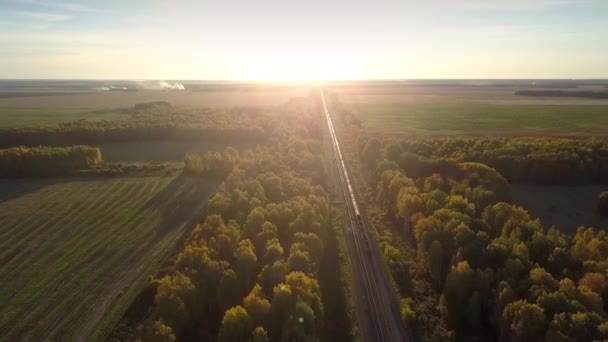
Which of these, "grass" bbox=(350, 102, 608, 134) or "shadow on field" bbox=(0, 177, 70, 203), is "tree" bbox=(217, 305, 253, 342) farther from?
"grass" bbox=(350, 102, 608, 134)

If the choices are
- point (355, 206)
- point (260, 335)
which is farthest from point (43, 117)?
point (260, 335)

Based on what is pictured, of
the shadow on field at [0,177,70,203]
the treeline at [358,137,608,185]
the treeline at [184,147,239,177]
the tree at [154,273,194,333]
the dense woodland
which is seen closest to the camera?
the dense woodland

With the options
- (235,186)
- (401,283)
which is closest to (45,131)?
(235,186)

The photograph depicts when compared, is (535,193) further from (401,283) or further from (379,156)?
(401,283)

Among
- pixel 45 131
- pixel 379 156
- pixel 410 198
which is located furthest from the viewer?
pixel 45 131

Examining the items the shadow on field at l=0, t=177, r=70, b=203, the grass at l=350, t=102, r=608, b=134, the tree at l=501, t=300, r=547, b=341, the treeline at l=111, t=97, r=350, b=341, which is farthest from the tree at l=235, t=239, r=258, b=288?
the grass at l=350, t=102, r=608, b=134

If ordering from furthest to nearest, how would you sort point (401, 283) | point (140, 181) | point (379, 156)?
point (379, 156) → point (140, 181) → point (401, 283)

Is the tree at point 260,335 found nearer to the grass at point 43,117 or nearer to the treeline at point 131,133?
the treeline at point 131,133
